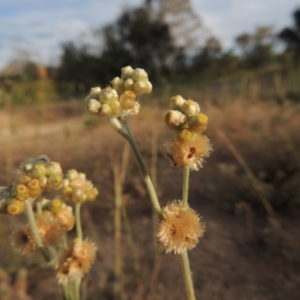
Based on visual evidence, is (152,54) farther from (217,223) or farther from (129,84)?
(129,84)

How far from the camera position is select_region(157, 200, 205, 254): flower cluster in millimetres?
687

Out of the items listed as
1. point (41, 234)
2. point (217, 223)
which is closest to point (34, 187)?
point (41, 234)

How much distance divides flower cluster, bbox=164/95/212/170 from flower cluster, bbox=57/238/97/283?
0.29m

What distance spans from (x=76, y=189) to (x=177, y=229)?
1.04 feet

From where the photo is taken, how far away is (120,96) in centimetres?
72

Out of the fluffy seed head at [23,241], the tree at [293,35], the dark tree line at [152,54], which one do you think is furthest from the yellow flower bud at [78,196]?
the tree at [293,35]

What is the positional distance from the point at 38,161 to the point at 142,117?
18.4ft

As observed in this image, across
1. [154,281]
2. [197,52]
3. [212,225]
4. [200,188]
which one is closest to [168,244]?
[154,281]

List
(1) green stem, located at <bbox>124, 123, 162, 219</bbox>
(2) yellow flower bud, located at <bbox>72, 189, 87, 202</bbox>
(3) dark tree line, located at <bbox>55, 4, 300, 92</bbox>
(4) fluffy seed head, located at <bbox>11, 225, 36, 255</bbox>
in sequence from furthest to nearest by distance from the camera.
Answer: (3) dark tree line, located at <bbox>55, 4, 300, 92</bbox> → (2) yellow flower bud, located at <bbox>72, 189, 87, 202</bbox> → (4) fluffy seed head, located at <bbox>11, 225, 36, 255</bbox> → (1) green stem, located at <bbox>124, 123, 162, 219</bbox>

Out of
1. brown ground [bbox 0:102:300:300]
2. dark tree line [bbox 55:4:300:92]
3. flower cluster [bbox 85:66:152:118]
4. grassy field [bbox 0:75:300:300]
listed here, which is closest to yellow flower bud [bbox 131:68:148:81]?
flower cluster [bbox 85:66:152:118]

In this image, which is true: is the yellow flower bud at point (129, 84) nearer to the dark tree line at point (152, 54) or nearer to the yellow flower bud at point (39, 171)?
the yellow flower bud at point (39, 171)

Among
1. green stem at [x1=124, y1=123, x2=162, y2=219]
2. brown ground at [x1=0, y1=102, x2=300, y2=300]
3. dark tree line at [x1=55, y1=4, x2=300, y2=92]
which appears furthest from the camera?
dark tree line at [x1=55, y1=4, x2=300, y2=92]

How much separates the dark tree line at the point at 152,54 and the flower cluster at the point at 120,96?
11.2 metres

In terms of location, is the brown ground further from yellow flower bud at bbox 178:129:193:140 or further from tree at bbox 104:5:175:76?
tree at bbox 104:5:175:76
